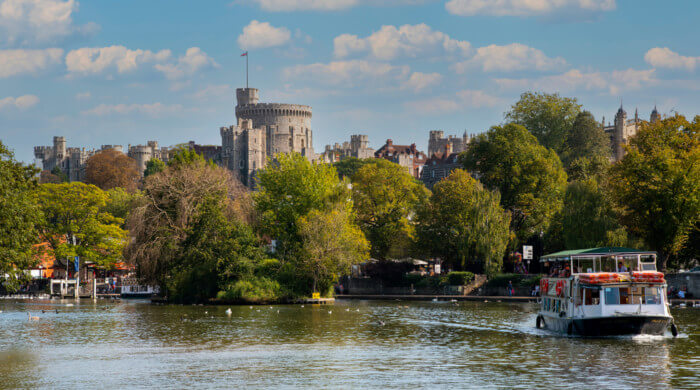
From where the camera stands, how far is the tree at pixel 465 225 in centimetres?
7862

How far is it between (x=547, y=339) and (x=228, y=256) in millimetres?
34283

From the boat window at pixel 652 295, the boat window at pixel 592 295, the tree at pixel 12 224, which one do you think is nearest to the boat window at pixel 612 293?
the boat window at pixel 592 295

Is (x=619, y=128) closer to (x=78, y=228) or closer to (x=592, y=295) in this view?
(x=78, y=228)

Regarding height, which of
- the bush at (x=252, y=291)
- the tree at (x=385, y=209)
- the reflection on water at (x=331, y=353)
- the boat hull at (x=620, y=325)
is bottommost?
the reflection on water at (x=331, y=353)

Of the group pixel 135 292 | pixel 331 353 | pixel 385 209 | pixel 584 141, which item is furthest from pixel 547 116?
pixel 331 353

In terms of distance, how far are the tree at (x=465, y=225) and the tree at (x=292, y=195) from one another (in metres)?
10.2

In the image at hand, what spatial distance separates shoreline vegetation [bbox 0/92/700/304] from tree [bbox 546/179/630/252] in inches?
4.2

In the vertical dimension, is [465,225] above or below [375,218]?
below

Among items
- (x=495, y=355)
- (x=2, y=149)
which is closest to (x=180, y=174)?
(x=2, y=149)

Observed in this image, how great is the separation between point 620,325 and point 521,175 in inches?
1907

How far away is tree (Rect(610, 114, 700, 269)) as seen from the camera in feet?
195

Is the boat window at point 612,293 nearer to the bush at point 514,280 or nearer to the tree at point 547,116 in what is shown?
the bush at point 514,280

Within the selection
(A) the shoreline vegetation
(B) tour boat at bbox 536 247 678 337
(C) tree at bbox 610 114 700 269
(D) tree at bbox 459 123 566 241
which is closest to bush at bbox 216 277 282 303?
(A) the shoreline vegetation

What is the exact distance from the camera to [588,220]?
232ft
